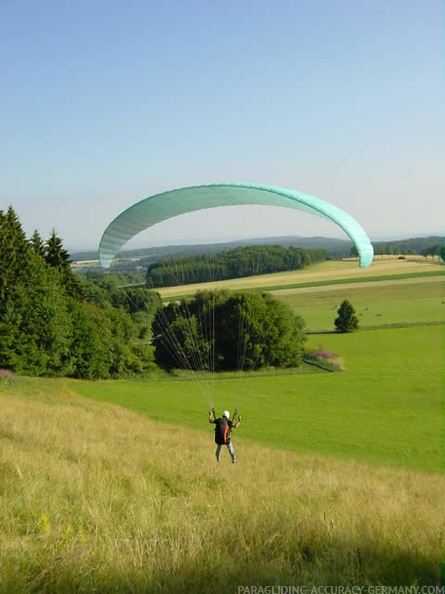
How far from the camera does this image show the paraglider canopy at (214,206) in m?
9.74

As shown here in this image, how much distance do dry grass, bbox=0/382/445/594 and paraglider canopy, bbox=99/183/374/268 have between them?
4.62 m

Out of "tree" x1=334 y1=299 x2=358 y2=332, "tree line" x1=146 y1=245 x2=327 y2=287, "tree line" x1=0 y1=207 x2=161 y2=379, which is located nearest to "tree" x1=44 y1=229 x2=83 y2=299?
"tree line" x1=0 y1=207 x2=161 y2=379

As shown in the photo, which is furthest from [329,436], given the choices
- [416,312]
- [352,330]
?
[416,312]

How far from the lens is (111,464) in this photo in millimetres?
7109

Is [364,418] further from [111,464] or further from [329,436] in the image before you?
[111,464]

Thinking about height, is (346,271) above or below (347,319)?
above

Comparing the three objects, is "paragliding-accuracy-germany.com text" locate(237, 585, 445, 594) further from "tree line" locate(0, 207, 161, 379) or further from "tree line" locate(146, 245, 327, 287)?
"tree line" locate(0, 207, 161, 379)

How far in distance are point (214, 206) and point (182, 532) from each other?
857 cm

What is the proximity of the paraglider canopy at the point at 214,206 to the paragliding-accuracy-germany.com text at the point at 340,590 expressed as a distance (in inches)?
269

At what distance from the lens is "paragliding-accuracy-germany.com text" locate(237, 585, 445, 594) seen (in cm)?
340

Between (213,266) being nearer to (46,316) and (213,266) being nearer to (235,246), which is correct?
(235,246)

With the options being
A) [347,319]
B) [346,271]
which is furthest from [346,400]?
[346,271]

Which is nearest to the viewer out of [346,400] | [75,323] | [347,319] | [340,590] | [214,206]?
[340,590]

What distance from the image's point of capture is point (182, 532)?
4363mm
